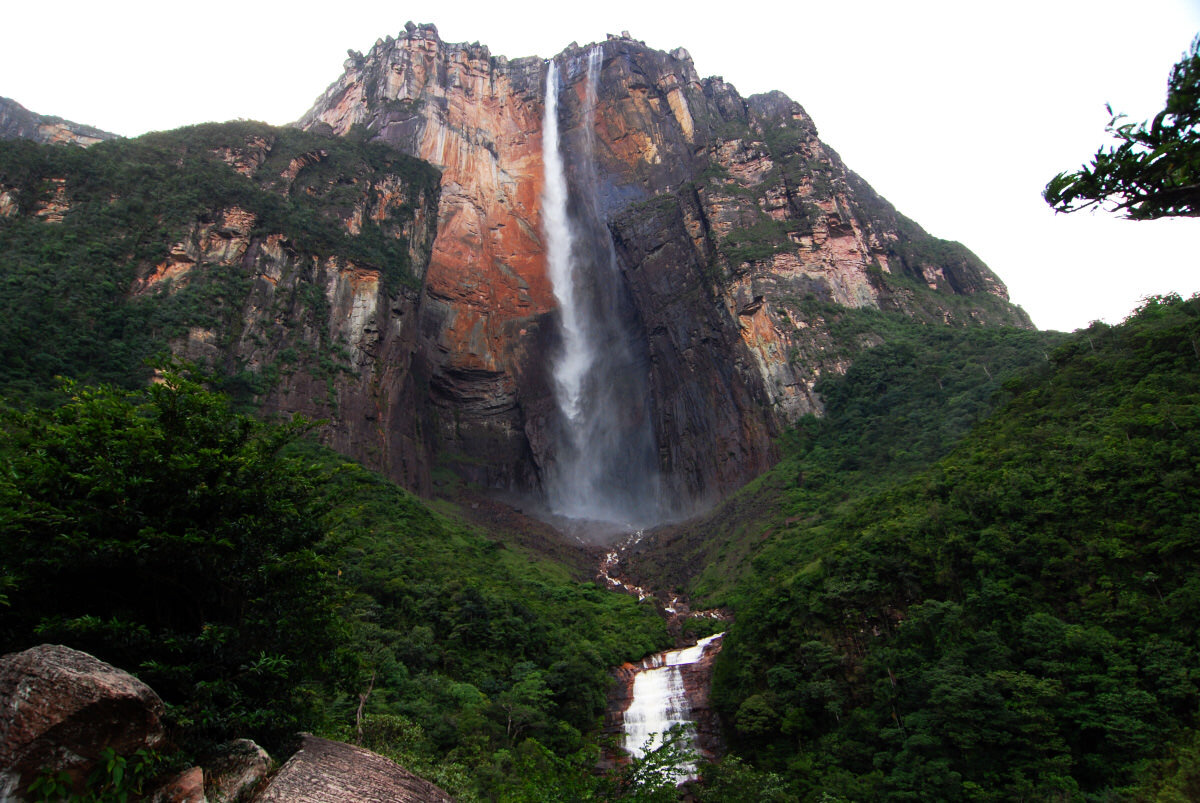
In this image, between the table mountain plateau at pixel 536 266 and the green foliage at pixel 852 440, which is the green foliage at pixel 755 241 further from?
the green foliage at pixel 852 440

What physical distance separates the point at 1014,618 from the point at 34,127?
9966 centimetres

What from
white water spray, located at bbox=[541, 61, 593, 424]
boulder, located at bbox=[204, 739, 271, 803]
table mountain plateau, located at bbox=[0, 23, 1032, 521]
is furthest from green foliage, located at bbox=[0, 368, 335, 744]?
white water spray, located at bbox=[541, 61, 593, 424]

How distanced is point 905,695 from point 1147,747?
4904 millimetres

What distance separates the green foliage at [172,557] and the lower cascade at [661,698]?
15447mm

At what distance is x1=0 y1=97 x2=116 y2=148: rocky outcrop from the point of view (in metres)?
71.6

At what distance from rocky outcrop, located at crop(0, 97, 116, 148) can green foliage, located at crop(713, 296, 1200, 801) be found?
8830cm

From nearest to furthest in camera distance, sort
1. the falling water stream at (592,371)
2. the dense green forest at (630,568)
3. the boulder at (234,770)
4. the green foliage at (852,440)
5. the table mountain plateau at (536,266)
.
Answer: the boulder at (234,770) → the dense green forest at (630,568) → the green foliage at (852,440) → the table mountain plateau at (536,266) → the falling water stream at (592,371)

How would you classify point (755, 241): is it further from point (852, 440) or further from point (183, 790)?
point (183, 790)

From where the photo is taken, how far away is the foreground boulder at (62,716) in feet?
16.2

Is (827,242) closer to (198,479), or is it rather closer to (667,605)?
(667,605)

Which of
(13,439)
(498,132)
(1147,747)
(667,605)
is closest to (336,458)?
(667,605)

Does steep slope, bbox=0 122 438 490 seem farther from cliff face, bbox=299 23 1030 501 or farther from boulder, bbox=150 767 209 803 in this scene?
boulder, bbox=150 767 209 803

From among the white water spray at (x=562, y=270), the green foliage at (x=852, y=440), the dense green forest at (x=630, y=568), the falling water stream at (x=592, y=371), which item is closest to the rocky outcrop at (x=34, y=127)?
the dense green forest at (x=630, y=568)

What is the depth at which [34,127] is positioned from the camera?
7294 cm
